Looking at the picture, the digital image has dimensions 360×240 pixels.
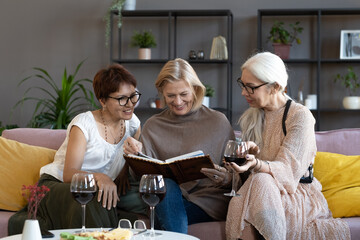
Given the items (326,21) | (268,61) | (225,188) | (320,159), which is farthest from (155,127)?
(326,21)

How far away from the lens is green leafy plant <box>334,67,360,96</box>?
5148 millimetres

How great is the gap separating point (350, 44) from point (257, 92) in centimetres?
278

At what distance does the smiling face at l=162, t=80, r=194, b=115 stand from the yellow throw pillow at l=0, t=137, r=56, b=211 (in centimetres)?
76

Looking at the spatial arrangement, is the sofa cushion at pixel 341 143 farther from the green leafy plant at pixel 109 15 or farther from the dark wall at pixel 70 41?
the green leafy plant at pixel 109 15

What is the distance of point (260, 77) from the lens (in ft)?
8.89

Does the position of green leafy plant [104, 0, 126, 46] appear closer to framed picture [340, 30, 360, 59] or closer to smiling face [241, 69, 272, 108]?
framed picture [340, 30, 360, 59]

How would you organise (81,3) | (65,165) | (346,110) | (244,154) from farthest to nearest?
1. (81,3)
2. (346,110)
3. (65,165)
4. (244,154)

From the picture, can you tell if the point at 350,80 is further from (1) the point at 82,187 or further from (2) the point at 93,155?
(1) the point at 82,187

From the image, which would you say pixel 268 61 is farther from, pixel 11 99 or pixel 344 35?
pixel 11 99

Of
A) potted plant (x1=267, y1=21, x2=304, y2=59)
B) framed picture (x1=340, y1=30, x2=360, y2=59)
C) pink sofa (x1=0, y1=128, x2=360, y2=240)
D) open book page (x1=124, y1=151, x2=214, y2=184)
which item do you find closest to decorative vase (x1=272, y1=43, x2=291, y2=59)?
potted plant (x1=267, y1=21, x2=304, y2=59)

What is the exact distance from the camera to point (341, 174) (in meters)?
2.96

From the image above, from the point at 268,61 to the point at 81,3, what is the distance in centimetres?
333

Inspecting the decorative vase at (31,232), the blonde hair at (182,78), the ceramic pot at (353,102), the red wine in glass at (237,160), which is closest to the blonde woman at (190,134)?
the blonde hair at (182,78)

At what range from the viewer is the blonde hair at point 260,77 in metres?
2.71
